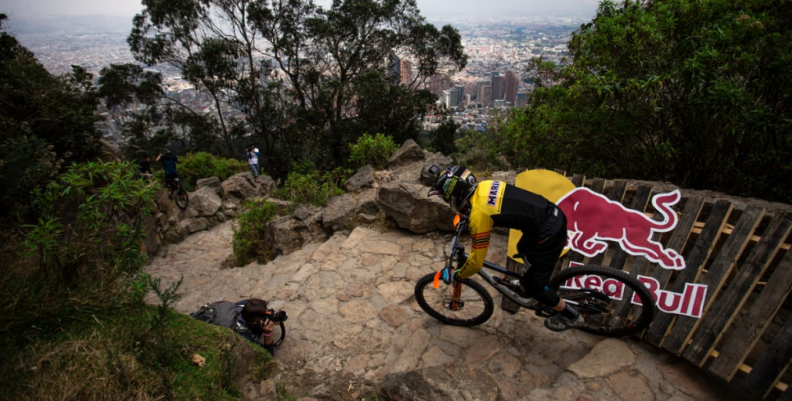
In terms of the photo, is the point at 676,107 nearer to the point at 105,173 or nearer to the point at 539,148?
the point at 539,148

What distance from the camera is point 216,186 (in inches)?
492

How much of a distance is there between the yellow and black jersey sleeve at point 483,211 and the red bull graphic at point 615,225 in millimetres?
1074

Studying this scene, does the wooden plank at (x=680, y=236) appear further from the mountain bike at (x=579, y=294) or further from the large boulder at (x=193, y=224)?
the large boulder at (x=193, y=224)

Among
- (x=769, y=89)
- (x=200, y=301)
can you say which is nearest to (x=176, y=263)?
(x=200, y=301)

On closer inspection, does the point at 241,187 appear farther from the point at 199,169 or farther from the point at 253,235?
the point at 253,235

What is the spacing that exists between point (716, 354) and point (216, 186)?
13.0 metres

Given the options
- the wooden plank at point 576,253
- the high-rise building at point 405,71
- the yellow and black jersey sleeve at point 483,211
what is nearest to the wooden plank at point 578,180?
the wooden plank at point 576,253

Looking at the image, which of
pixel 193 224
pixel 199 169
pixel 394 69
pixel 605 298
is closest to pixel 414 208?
pixel 605 298

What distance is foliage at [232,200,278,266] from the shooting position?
7.64 meters

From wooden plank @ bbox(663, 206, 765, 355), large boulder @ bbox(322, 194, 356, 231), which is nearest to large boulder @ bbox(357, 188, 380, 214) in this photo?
large boulder @ bbox(322, 194, 356, 231)

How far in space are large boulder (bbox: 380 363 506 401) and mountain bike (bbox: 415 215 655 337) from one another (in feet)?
2.58

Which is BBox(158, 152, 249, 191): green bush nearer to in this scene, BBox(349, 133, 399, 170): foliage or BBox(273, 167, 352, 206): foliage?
BBox(273, 167, 352, 206): foliage

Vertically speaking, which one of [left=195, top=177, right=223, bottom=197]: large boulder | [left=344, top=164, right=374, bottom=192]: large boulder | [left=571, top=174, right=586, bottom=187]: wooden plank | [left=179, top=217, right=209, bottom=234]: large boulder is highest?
[left=571, top=174, right=586, bottom=187]: wooden plank

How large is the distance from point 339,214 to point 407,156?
9.42 ft
